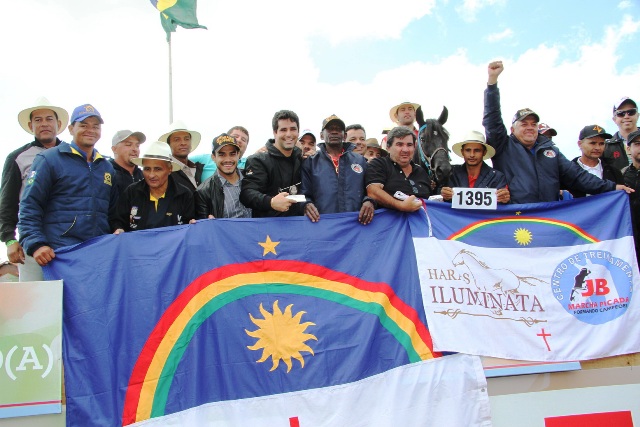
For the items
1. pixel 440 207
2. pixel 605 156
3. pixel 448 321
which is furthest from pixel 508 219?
pixel 605 156

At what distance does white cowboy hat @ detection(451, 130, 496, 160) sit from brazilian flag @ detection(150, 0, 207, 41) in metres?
6.74

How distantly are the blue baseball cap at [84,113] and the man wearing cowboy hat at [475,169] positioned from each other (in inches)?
146

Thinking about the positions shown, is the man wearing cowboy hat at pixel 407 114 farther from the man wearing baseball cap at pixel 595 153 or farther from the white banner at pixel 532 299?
the white banner at pixel 532 299

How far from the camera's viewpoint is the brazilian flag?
35.0ft

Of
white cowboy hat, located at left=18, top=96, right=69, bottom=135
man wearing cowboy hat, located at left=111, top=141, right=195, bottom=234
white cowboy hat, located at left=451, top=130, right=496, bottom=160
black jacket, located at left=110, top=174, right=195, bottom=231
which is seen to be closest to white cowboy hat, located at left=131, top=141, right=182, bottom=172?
man wearing cowboy hat, located at left=111, top=141, right=195, bottom=234

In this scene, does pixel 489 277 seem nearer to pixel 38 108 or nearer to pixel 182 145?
pixel 182 145

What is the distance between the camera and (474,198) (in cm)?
562

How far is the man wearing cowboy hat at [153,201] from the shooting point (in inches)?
211

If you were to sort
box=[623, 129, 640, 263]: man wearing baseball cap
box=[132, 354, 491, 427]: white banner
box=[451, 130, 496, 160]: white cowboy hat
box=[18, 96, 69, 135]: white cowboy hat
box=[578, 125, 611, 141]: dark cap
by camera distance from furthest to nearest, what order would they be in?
box=[578, 125, 611, 141]: dark cap, box=[623, 129, 640, 263]: man wearing baseball cap, box=[451, 130, 496, 160]: white cowboy hat, box=[18, 96, 69, 135]: white cowboy hat, box=[132, 354, 491, 427]: white banner

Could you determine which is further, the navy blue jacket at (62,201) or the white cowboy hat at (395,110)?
the white cowboy hat at (395,110)

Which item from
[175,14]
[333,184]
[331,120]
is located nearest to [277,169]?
[333,184]

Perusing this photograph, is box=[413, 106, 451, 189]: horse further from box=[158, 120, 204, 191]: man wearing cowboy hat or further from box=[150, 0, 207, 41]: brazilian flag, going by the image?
box=[150, 0, 207, 41]: brazilian flag

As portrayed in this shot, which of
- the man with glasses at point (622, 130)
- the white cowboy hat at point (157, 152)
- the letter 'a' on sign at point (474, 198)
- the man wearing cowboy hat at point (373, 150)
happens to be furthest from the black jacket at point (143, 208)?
the man with glasses at point (622, 130)

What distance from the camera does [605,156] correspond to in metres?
7.13
